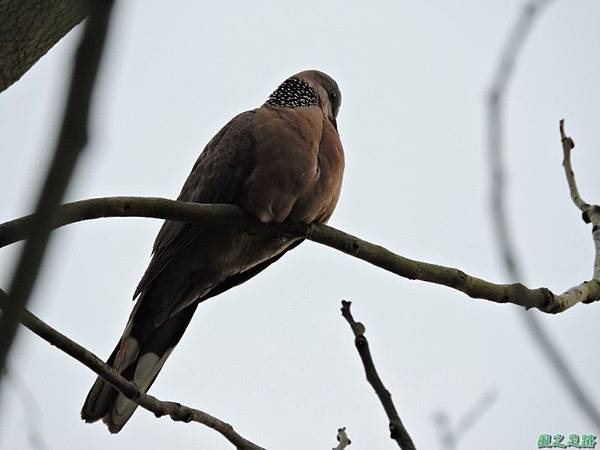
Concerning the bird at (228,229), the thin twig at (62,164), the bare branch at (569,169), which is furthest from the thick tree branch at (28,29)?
the thin twig at (62,164)

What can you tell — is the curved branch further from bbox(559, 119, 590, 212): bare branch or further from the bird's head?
the bird's head

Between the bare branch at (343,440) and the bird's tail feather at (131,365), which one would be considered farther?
the bird's tail feather at (131,365)

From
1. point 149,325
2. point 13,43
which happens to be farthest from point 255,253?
point 13,43

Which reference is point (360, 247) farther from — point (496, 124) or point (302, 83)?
point (302, 83)

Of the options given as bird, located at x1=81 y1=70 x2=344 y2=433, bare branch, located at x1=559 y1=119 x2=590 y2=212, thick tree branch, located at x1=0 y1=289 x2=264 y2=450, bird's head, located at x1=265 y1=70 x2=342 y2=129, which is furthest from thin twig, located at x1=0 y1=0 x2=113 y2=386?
bird's head, located at x1=265 y1=70 x2=342 y2=129

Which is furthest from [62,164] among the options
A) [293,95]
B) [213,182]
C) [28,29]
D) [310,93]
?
[310,93]

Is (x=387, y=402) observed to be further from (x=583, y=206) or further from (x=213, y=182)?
(x=213, y=182)

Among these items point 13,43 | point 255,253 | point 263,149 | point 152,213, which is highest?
point 263,149

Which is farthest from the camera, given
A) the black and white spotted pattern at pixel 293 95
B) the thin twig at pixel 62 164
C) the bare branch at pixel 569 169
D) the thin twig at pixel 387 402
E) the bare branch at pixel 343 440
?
the black and white spotted pattern at pixel 293 95

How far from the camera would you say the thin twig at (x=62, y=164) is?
2.91 ft

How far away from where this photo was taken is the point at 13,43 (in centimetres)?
277

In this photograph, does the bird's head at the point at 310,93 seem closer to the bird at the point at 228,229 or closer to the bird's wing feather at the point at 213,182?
the bird at the point at 228,229

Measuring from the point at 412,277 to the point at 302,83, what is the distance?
2168 millimetres

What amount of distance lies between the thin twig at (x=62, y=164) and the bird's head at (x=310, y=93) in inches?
148
